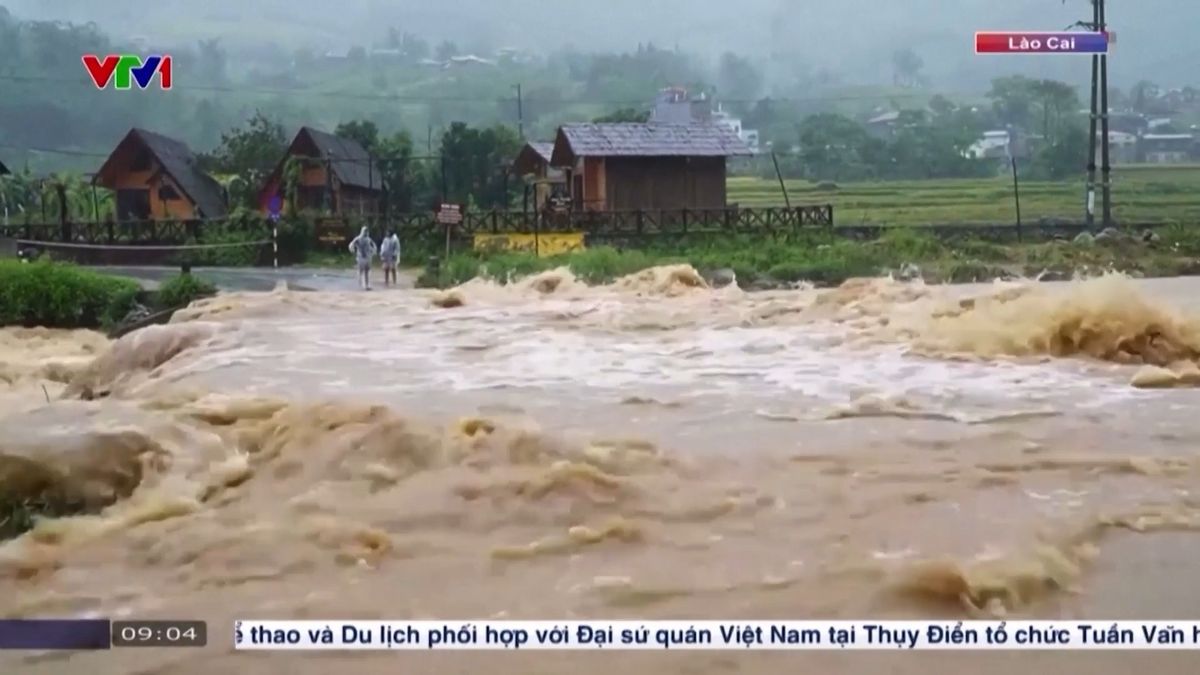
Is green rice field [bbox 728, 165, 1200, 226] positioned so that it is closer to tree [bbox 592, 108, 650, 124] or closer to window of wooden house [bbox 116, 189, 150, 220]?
tree [bbox 592, 108, 650, 124]

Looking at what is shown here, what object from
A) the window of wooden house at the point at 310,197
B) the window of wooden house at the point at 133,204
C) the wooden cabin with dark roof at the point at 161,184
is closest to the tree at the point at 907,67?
the window of wooden house at the point at 310,197

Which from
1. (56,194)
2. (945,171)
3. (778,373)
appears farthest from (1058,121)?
(56,194)

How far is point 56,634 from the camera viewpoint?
1.98 meters

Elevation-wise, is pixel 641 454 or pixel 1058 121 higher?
pixel 1058 121

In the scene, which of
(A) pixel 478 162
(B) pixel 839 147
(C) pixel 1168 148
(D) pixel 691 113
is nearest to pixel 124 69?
(A) pixel 478 162

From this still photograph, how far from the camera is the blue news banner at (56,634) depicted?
196cm

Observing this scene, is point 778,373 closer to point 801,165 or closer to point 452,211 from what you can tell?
point 801,165

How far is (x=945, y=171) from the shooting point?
268 centimetres

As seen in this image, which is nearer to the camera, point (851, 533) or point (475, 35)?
point (851, 533)

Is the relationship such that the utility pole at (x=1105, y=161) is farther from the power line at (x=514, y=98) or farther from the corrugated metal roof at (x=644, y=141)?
the corrugated metal roof at (x=644, y=141)

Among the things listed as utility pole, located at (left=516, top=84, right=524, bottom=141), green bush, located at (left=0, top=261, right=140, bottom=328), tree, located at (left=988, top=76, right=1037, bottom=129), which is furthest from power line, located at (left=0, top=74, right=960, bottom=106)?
green bush, located at (left=0, top=261, right=140, bottom=328)

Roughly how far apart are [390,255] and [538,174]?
0.31 meters

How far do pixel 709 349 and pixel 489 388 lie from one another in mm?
470

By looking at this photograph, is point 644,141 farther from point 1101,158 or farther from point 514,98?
point 1101,158
